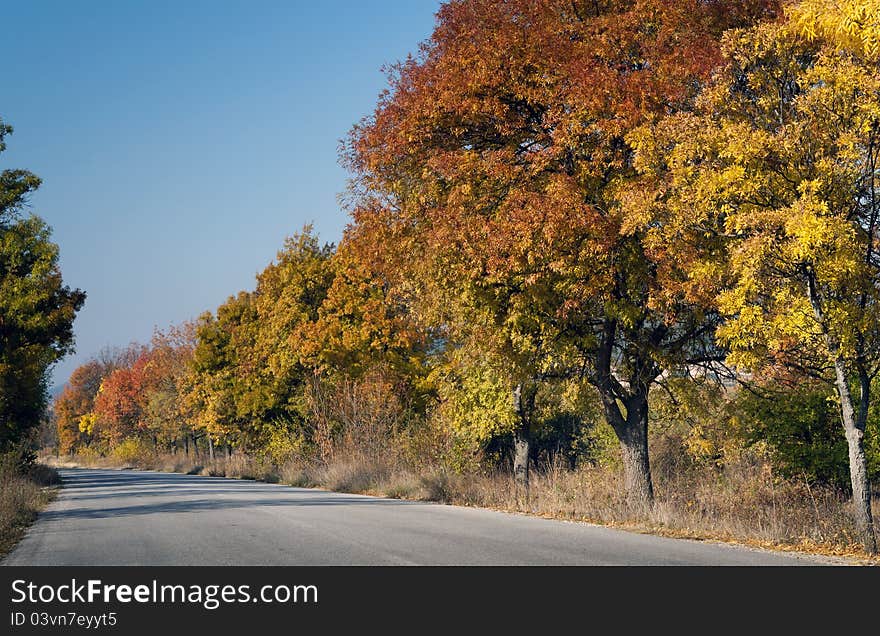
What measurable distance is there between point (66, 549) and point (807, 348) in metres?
11.1

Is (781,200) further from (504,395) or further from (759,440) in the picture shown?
A: (504,395)

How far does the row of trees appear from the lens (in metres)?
12.4

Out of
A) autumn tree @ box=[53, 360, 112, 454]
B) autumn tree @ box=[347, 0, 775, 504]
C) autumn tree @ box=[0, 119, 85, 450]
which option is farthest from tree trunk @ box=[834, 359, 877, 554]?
autumn tree @ box=[53, 360, 112, 454]

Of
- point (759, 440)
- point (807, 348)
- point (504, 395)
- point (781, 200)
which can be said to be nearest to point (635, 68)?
point (781, 200)

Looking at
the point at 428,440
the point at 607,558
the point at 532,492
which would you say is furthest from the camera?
the point at 428,440

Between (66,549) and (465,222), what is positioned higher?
(465,222)

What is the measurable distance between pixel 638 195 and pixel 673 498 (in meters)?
6.41

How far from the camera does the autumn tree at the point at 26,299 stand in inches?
1133

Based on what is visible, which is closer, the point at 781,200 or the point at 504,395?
the point at 781,200

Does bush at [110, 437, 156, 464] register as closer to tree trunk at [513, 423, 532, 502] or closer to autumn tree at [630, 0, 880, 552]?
tree trunk at [513, 423, 532, 502]

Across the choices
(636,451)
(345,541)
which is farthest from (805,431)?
(345,541)

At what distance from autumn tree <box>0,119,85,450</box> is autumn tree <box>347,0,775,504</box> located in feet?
52.1

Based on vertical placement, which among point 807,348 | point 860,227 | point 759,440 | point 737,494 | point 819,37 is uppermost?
point 819,37

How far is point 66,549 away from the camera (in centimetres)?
1179
